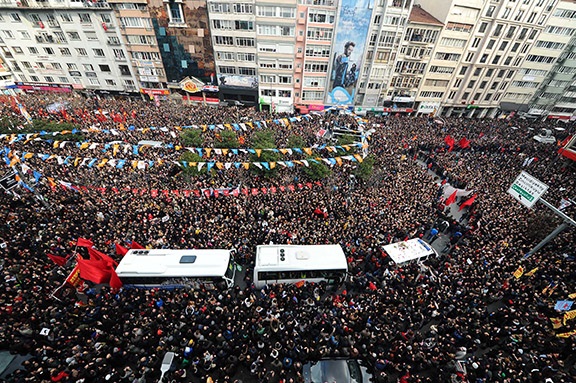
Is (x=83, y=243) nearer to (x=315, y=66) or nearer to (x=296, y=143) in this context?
(x=296, y=143)

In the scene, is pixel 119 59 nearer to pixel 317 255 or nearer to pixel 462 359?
pixel 317 255

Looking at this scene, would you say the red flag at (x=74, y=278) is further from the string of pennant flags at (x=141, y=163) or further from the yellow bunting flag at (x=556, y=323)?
the yellow bunting flag at (x=556, y=323)

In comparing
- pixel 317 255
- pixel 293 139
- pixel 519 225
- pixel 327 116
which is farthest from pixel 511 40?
pixel 317 255

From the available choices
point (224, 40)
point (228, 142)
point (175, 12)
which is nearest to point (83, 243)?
point (228, 142)

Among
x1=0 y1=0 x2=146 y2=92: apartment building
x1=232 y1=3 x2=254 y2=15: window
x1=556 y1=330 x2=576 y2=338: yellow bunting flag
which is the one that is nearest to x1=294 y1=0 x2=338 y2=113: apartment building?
x1=232 y1=3 x2=254 y2=15: window

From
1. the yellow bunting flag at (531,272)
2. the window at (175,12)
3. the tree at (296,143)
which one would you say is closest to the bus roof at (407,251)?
the yellow bunting flag at (531,272)

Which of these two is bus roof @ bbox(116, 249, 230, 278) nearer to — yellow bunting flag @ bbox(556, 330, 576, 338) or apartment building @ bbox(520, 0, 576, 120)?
yellow bunting flag @ bbox(556, 330, 576, 338)
